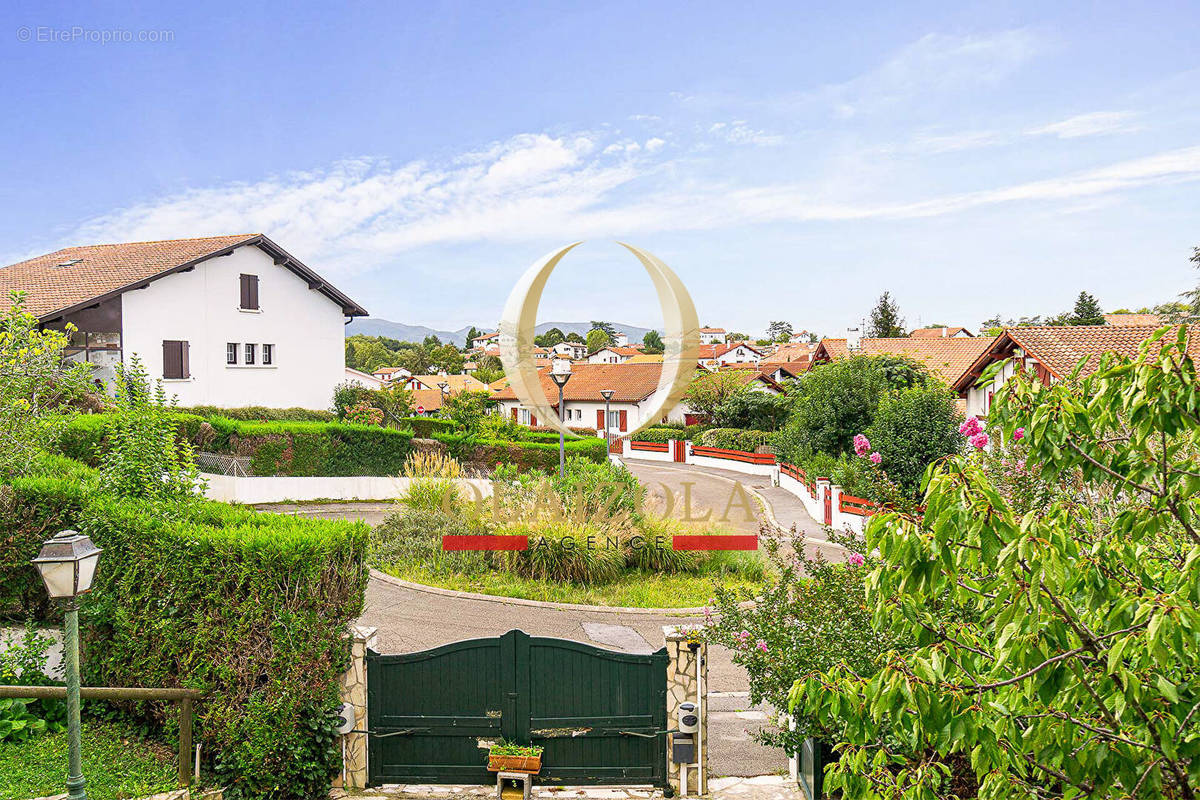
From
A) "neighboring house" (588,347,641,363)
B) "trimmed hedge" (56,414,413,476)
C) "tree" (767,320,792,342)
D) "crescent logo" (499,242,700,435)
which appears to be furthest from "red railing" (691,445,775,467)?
"tree" (767,320,792,342)

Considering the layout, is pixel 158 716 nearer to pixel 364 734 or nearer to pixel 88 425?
pixel 364 734

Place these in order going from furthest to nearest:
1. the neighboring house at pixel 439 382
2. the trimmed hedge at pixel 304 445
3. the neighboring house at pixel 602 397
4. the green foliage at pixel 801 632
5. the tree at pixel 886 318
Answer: the neighboring house at pixel 439 382
the tree at pixel 886 318
the neighboring house at pixel 602 397
the trimmed hedge at pixel 304 445
the green foliage at pixel 801 632

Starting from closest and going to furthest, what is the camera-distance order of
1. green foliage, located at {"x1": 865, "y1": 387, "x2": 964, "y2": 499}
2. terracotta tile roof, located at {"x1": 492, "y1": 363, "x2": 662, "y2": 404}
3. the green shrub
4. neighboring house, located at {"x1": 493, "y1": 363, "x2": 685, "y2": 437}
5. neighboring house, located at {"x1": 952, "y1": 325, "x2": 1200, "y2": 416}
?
green foliage, located at {"x1": 865, "y1": 387, "x2": 964, "y2": 499} < neighboring house, located at {"x1": 952, "y1": 325, "x2": 1200, "y2": 416} < the green shrub < neighboring house, located at {"x1": 493, "y1": 363, "x2": 685, "y2": 437} < terracotta tile roof, located at {"x1": 492, "y1": 363, "x2": 662, "y2": 404}

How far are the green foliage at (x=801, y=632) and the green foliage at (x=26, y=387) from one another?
9560 millimetres

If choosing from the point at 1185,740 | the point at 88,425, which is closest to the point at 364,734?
the point at 1185,740

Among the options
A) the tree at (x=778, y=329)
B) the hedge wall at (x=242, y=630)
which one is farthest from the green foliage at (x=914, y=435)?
the tree at (x=778, y=329)

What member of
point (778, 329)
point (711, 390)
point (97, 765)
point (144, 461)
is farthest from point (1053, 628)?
point (778, 329)

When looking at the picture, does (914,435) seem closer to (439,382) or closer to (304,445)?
(304,445)

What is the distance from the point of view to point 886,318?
193ft

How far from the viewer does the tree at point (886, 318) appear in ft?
192

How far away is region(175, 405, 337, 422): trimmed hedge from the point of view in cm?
2808

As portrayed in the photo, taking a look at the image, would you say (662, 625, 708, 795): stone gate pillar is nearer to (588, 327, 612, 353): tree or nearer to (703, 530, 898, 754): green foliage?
(703, 530, 898, 754): green foliage

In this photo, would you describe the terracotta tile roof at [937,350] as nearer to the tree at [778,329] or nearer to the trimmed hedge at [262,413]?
the trimmed hedge at [262,413]

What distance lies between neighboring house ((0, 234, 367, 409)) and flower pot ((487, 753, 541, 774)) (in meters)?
24.6
